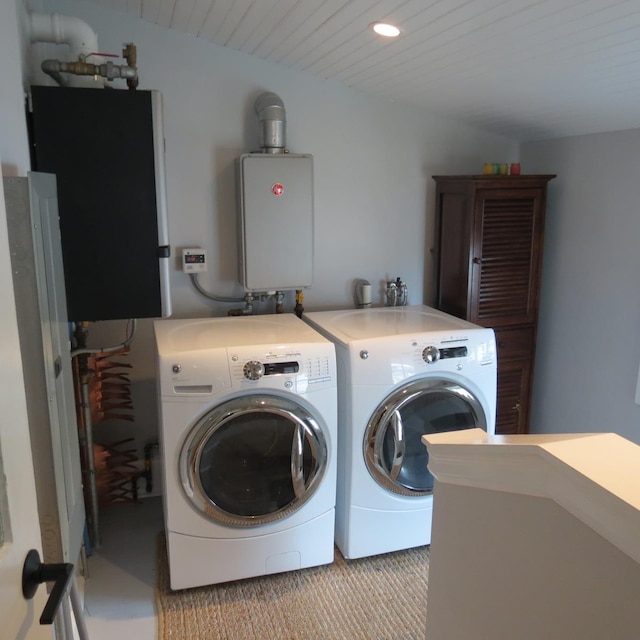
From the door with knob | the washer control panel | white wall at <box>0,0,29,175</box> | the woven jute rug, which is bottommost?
the woven jute rug

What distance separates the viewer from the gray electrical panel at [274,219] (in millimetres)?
2623

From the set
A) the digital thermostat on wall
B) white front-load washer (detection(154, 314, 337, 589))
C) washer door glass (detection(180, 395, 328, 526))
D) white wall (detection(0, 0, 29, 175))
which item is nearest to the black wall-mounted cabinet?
white wall (detection(0, 0, 29, 175))

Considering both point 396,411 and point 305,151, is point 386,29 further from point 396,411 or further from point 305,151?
point 396,411

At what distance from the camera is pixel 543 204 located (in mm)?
2865

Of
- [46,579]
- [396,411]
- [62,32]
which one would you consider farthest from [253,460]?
[62,32]

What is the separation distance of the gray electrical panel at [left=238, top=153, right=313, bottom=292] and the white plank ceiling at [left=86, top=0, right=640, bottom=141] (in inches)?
18.4

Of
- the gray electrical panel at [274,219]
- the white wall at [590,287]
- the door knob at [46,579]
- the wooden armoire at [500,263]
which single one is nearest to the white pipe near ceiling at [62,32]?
the gray electrical panel at [274,219]

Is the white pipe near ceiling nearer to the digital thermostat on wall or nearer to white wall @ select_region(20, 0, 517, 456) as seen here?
white wall @ select_region(20, 0, 517, 456)

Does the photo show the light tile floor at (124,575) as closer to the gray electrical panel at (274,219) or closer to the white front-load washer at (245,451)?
the white front-load washer at (245,451)

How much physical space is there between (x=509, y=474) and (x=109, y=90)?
5.56 feet

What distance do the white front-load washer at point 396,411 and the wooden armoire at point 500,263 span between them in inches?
16.7

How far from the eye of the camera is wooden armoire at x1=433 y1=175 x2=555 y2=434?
9.06 feet

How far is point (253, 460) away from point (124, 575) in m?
0.75

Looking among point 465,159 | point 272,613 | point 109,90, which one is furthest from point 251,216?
point 272,613
